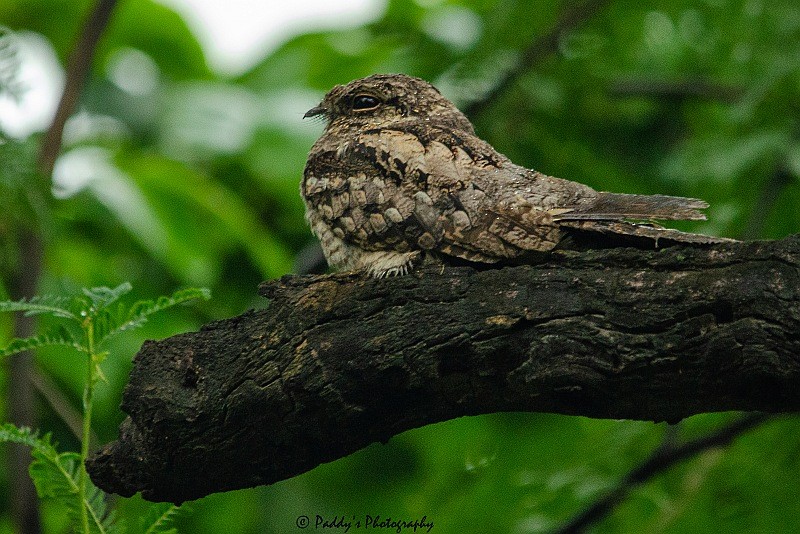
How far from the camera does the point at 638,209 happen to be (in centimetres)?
303

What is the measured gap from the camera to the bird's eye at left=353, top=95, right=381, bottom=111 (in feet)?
14.3

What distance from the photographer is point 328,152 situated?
4.03 meters

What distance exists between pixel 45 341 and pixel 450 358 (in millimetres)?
1201

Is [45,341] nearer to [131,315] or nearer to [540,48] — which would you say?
[131,315]

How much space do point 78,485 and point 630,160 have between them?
6385 mm

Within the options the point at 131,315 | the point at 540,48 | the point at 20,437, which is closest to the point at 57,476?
the point at 20,437

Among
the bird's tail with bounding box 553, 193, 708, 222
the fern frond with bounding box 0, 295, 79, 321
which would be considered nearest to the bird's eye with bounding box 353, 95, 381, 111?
the bird's tail with bounding box 553, 193, 708, 222

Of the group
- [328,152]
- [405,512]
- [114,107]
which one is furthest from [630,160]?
[328,152]

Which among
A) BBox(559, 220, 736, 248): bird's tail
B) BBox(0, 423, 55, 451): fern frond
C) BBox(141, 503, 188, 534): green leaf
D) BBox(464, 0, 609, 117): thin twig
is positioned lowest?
BBox(141, 503, 188, 534): green leaf

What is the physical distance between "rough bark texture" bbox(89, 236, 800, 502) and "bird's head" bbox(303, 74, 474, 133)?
1.24 m

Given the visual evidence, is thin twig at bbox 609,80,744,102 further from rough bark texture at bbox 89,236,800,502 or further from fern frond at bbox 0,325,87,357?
fern frond at bbox 0,325,87,357

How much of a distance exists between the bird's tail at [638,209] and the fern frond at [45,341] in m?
1.54

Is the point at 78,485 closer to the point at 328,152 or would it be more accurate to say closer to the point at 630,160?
the point at 328,152

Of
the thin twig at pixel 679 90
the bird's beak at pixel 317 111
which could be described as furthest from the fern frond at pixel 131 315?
the thin twig at pixel 679 90
